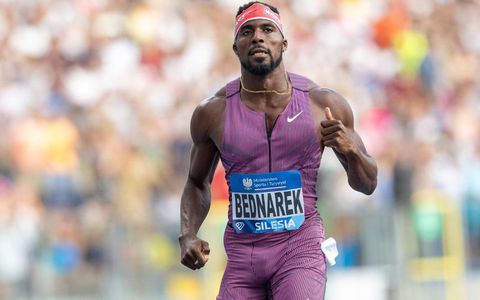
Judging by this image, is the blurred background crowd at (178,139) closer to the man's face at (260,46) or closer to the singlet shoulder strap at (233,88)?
the singlet shoulder strap at (233,88)

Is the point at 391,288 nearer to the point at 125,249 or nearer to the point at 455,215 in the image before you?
the point at 455,215

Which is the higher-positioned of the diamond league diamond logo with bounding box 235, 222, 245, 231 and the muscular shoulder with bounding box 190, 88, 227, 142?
the muscular shoulder with bounding box 190, 88, 227, 142

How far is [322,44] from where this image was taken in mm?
19219

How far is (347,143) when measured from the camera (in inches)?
276

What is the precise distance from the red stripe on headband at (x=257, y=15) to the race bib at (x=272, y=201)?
34.6 inches

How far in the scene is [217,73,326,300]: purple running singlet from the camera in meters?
7.45

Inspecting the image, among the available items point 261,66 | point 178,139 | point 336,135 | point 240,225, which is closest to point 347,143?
point 336,135

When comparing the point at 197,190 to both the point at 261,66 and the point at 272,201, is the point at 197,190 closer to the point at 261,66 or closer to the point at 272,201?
the point at 272,201

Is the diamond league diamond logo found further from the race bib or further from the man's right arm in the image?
the man's right arm

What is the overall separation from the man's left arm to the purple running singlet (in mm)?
167

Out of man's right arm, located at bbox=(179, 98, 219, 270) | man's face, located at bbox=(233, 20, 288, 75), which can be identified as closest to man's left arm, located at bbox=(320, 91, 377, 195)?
man's face, located at bbox=(233, 20, 288, 75)

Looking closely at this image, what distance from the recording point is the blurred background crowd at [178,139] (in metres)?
14.7

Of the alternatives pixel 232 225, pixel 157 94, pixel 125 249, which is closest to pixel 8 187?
pixel 125 249

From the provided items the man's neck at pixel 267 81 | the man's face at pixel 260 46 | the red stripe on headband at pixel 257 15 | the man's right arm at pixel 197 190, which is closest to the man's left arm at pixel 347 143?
the man's neck at pixel 267 81
